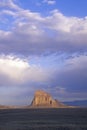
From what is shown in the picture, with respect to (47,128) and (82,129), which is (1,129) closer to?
(47,128)

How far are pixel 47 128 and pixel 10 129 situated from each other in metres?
5.96

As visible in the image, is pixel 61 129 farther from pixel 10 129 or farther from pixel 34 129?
pixel 10 129

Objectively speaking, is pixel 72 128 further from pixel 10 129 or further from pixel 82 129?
pixel 10 129

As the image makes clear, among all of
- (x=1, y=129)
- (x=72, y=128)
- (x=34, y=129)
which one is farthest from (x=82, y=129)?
(x=1, y=129)

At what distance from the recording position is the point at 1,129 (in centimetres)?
6272

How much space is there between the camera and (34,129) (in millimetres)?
62688

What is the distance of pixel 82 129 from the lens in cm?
6022

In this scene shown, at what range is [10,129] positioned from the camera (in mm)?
63062

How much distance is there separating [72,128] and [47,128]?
4.09m

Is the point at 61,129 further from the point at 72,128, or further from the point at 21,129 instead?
the point at 21,129

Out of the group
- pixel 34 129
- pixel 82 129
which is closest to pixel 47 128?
pixel 34 129

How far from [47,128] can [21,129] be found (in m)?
4.24

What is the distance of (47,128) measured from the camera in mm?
63969

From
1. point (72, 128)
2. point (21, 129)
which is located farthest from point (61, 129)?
point (21, 129)
